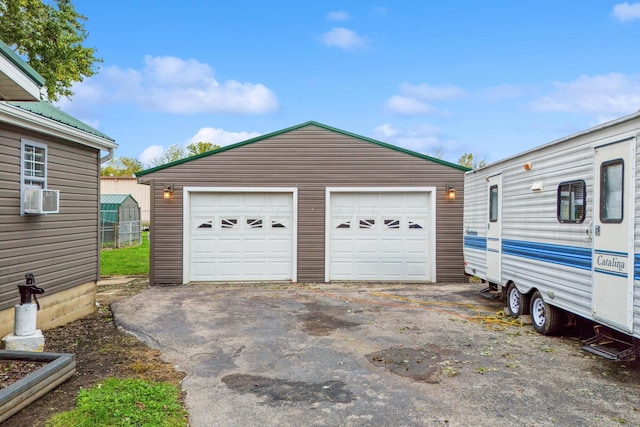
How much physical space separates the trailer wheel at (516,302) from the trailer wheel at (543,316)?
38 cm

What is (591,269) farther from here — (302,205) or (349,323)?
(302,205)

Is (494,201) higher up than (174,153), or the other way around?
(174,153)

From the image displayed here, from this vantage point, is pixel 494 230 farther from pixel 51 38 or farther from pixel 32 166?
pixel 51 38

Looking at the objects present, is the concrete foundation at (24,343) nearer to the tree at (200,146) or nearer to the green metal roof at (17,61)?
the green metal roof at (17,61)

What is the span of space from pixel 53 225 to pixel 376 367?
546cm

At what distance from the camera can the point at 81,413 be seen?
351 cm

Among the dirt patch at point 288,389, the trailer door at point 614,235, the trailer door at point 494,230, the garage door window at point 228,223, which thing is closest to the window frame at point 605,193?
the trailer door at point 614,235

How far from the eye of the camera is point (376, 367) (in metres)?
4.76

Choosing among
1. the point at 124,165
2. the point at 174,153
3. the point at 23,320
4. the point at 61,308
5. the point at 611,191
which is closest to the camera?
the point at 611,191

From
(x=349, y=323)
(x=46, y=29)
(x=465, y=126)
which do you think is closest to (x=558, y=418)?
(x=349, y=323)

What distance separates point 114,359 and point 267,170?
6.63 metres

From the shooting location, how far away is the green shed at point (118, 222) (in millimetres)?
20375

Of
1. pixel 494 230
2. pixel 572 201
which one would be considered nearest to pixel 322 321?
pixel 494 230

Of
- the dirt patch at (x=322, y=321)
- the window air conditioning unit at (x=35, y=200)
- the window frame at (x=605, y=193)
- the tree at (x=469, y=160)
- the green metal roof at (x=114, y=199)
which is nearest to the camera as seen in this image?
the window frame at (x=605, y=193)
